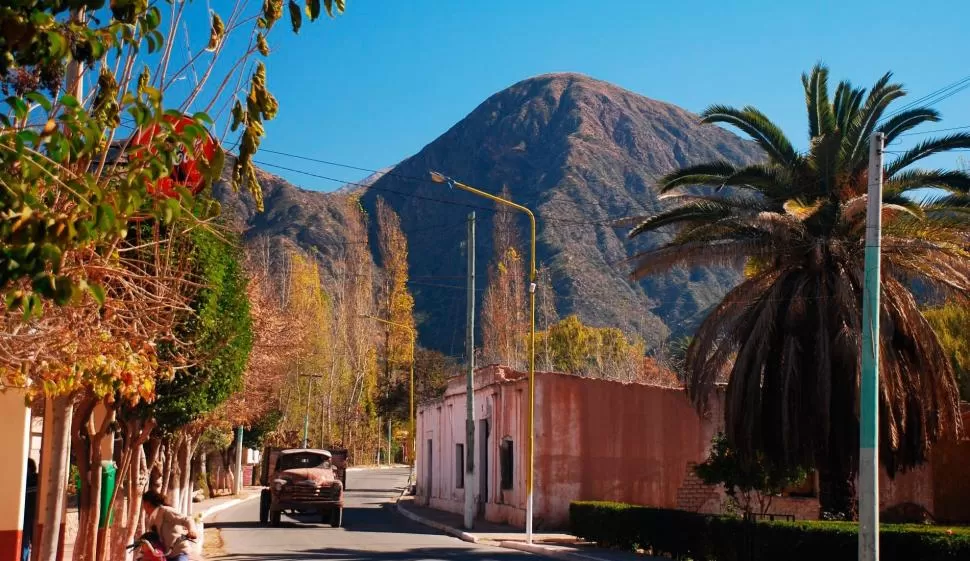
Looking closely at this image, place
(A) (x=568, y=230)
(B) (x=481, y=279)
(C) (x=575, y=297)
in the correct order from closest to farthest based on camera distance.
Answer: (C) (x=575, y=297), (A) (x=568, y=230), (B) (x=481, y=279)

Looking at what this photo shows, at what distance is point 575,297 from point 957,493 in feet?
329

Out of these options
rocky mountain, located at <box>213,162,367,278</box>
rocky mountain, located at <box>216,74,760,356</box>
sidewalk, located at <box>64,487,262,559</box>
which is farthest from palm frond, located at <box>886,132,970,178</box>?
rocky mountain, located at <box>213,162,367,278</box>

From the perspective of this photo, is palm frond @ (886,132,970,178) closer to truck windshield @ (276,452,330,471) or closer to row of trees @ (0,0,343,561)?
row of trees @ (0,0,343,561)

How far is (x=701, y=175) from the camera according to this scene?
2423 cm

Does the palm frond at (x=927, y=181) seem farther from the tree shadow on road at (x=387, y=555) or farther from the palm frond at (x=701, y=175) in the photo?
the tree shadow on road at (x=387, y=555)

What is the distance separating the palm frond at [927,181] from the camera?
74.1 feet

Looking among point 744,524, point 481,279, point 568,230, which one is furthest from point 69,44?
point 481,279

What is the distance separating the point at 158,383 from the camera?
1587 cm

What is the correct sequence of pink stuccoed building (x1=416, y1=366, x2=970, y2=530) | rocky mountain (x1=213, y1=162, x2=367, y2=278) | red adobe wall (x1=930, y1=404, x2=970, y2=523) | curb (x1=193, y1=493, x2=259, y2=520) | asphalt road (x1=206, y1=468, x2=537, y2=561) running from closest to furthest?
asphalt road (x1=206, y1=468, x2=537, y2=561) < red adobe wall (x1=930, y1=404, x2=970, y2=523) < pink stuccoed building (x1=416, y1=366, x2=970, y2=530) < curb (x1=193, y1=493, x2=259, y2=520) < rocky mountain (x1=213, y1=162, x2=367, y2=278)

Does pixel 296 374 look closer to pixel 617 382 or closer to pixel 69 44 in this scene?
pixel 617 382

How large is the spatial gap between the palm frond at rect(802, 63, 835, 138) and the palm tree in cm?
3

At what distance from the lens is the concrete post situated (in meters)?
14.4

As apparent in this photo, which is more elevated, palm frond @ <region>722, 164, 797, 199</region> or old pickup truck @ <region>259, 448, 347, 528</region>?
palm frond @ <region>722, 164, 797, 199</region>

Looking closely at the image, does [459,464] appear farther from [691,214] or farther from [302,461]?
[691,214]
